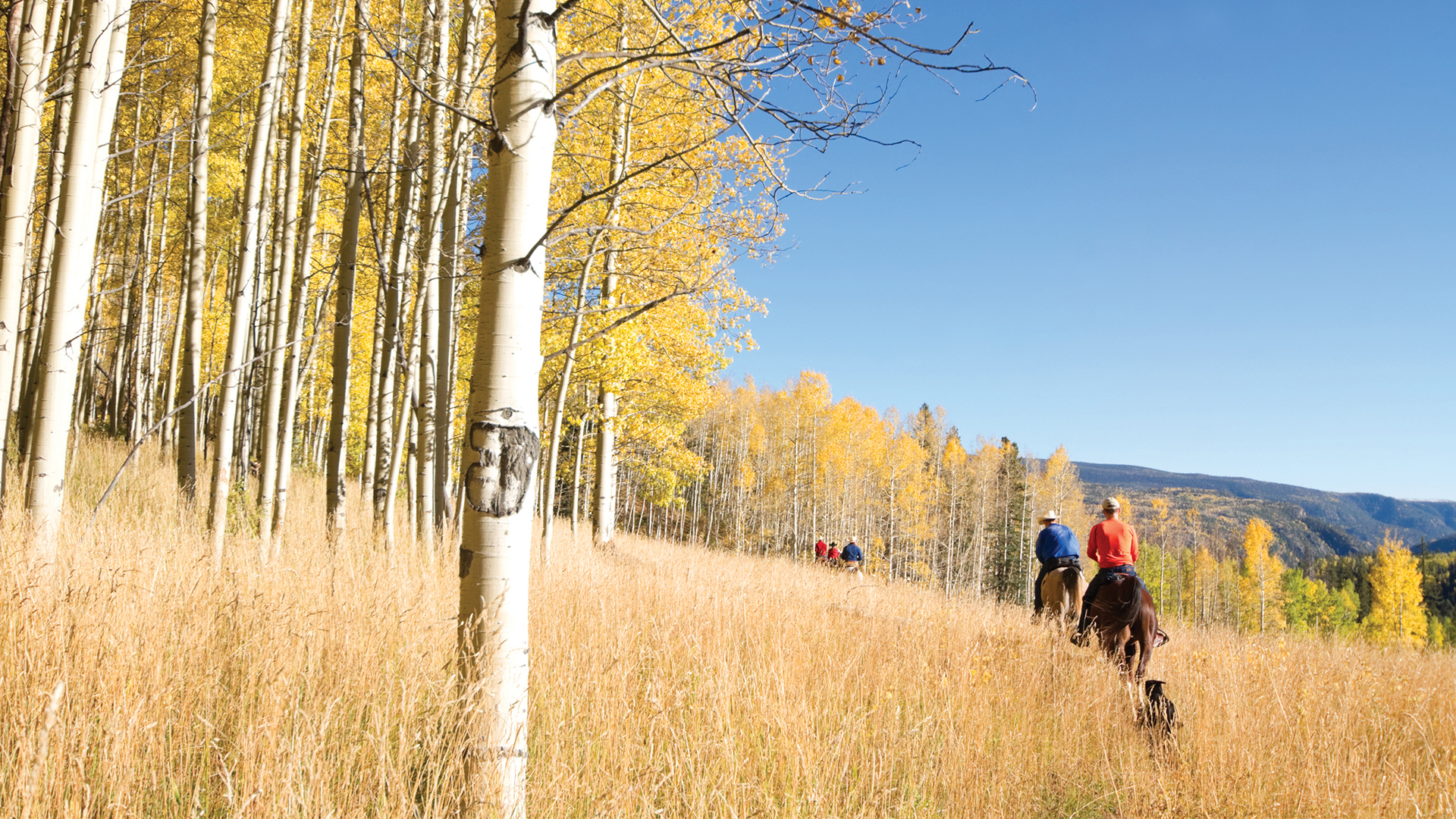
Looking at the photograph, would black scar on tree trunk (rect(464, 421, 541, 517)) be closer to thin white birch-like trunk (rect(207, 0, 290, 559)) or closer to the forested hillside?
thin white birch-like trunk (rect(207, 0, 290, 559))

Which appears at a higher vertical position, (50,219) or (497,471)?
(50,219)

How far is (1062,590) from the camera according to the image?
6672 millimetres

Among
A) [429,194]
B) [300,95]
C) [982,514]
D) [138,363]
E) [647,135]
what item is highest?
[647,135]

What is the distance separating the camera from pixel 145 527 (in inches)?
191

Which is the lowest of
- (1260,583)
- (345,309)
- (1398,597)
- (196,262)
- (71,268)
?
(1260,583)

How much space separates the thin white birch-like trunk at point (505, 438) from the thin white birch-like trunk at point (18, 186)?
3374mm

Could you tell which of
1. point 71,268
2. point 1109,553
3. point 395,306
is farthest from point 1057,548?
point 71,268

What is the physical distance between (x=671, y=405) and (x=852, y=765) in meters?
10.7

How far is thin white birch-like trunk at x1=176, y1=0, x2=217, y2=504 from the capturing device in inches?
194

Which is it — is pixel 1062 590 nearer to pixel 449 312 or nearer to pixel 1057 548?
pixel 1057 548

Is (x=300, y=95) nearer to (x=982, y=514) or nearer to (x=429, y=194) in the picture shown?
(x=429, y=194)

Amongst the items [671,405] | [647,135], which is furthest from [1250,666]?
[671,405]

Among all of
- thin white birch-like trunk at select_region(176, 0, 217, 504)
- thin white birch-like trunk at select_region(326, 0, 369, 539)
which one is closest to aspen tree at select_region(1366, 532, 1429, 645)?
thin white birch-like trunk at select_region(326, 0, 369, 539)

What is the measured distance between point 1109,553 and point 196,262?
7386mm
